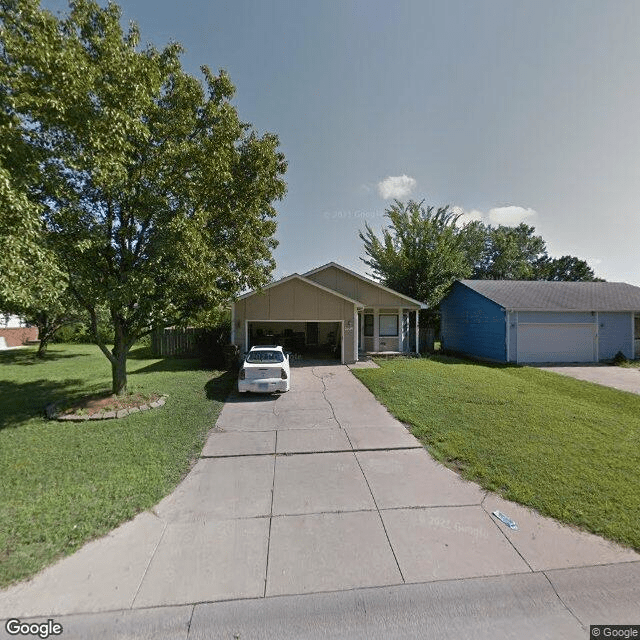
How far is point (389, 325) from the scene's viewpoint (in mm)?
17281

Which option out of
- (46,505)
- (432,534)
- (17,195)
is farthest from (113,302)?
(432,534)

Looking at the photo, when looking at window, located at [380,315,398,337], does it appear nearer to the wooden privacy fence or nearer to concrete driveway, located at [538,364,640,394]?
concrete driveway, located at [538,364,640,394]

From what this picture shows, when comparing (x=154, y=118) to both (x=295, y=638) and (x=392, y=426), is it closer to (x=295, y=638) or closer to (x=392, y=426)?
(x=392, y=426)

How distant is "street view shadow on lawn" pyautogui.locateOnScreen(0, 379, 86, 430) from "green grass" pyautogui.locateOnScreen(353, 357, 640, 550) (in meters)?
8.52

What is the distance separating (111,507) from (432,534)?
3.71 meters

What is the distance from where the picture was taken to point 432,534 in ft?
11.1

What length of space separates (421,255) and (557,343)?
388 inches

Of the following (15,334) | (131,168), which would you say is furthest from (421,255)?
(15,334)

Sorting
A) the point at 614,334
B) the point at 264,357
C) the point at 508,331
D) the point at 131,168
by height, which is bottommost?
the point at 264,357

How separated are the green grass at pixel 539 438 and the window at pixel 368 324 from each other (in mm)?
6405

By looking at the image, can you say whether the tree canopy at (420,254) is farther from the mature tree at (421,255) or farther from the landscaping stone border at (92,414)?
the landscaping stone border at (92,414)

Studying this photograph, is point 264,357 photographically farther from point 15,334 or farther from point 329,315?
point 15,334

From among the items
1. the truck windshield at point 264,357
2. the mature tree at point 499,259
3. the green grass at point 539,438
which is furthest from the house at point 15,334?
the mature tree at point 499,259

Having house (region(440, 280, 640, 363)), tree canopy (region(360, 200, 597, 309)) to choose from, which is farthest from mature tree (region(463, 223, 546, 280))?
house (region(440, 280, 640, 363))
